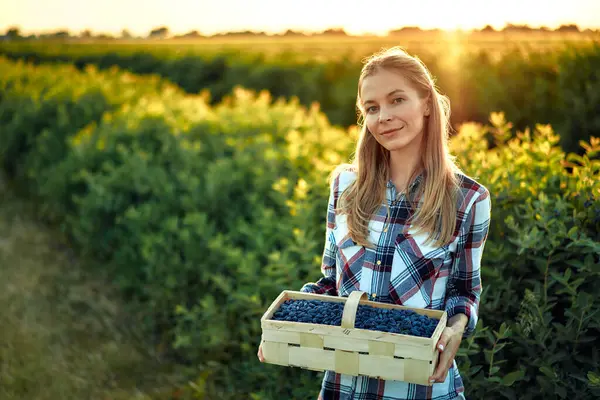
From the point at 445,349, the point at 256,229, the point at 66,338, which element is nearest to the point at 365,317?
the point at 445,349

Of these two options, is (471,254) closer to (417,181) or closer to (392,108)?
(417,181)

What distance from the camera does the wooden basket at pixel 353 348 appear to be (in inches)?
65.7

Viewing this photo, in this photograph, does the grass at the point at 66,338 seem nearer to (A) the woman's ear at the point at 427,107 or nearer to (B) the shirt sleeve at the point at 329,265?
(B) the shirt sleeve at the point at 329,265

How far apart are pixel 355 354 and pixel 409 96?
824 mm

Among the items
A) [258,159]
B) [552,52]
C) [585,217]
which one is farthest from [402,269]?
[552,52]

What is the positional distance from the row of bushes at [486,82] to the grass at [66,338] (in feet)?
17.6

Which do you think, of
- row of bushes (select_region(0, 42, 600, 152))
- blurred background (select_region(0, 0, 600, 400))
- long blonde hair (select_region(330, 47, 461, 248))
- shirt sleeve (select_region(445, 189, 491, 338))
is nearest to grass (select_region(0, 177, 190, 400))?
blurred background (select_region(0, 0, 600, 400))

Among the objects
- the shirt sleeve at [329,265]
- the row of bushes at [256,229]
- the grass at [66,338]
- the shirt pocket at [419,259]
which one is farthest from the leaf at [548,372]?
the grass at [66,338]

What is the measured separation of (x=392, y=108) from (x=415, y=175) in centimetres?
25

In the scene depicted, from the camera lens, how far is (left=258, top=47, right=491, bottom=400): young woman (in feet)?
6.34

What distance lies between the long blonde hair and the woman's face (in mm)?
30

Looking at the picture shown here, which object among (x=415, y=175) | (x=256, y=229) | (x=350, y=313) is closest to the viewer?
(x=350, y=313)

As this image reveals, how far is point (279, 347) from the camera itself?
1.80 metres

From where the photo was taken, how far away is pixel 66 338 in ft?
15.1
